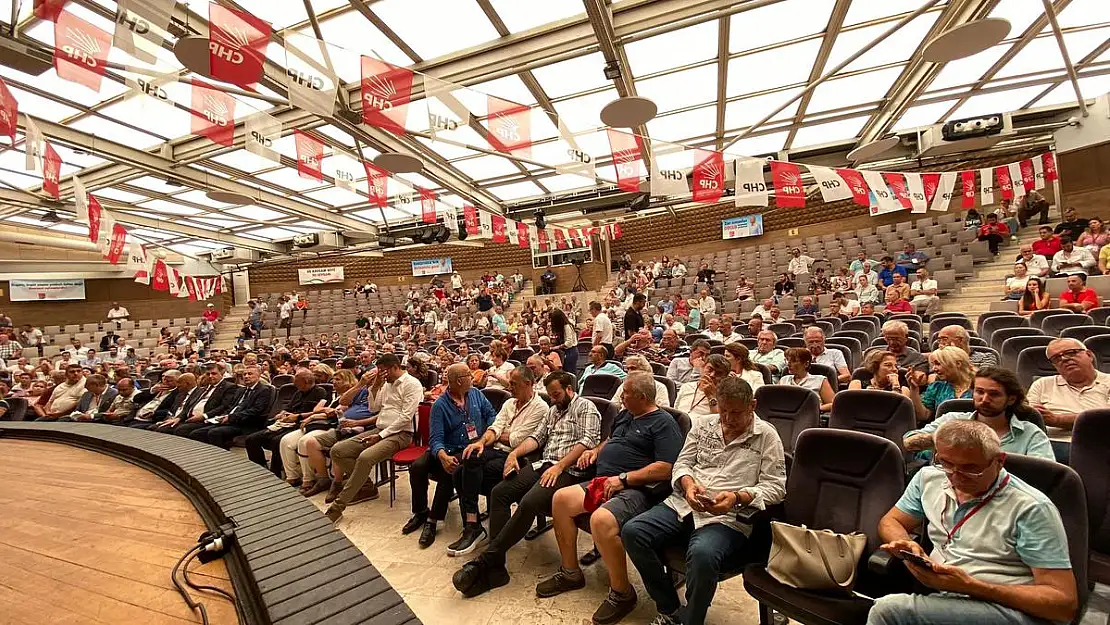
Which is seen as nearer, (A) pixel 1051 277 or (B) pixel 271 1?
(B) pixel 271 1

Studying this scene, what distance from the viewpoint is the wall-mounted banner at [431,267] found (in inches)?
829

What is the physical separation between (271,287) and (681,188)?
68.3 ft

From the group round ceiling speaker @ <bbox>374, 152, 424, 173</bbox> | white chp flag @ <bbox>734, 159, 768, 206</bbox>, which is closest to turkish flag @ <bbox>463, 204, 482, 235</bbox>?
round ceiling speaker @ <bbox>374, 152, 424, 173</bbox>

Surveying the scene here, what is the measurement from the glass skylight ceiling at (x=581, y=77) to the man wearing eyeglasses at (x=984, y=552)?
5074 mm

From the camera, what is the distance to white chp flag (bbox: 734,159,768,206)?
7.80 m

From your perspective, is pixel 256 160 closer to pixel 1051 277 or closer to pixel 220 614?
pixel 220 614

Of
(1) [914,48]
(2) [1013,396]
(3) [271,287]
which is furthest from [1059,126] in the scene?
(3) [271,287]

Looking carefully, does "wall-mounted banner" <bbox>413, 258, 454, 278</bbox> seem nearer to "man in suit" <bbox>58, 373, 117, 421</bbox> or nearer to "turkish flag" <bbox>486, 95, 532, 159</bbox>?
"man in suit" <bbox>58, 373, 117, 421</bbox>

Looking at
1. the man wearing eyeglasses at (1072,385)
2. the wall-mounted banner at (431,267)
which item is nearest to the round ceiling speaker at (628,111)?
the man wearing eyeglasses at (1072,385)

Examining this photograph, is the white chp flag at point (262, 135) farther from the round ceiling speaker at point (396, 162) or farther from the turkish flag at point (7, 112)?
the turkish flag at point (7, 112)

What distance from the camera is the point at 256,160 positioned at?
404 inches

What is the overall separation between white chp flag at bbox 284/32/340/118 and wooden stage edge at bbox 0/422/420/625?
3.10 m

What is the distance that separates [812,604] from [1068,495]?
35.3 inches

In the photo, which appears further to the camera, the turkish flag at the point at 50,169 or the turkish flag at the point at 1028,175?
the turkish flag at the point at 1028,175
